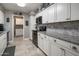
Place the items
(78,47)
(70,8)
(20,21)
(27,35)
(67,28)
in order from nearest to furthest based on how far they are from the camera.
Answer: (78,47) < (70,8) < (67,28) < (27,35) < (20,21)

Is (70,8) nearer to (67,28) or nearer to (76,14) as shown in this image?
(76,14)

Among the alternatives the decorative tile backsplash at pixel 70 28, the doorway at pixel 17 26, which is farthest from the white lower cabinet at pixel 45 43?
the doorway at pixel 17 26

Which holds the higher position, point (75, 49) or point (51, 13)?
point (51, 13)

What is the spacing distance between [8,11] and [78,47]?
229 inches

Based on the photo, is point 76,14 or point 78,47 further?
point 76,14

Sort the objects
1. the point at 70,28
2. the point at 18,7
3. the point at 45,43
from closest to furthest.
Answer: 1. the point at 70,28
2. the point at 45,43
3. the point at 18,7

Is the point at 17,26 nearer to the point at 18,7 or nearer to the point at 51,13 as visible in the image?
the point at 18,7

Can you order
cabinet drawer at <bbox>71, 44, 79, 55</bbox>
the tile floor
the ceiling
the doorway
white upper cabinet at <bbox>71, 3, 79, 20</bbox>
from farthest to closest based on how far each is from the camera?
the doorway → the ceiling → the tile floor → white upper cabinet at <bbox>71, 3, 79, 20</bbox> → cabinet drawer at <bbox>71, 44, 79, 55</bbox>

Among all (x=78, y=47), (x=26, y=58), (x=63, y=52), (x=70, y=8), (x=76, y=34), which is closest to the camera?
(x=26, y=58)

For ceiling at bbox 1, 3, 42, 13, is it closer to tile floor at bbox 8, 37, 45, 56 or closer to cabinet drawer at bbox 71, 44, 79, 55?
tile floor at bbox 8, 37, 45, 56

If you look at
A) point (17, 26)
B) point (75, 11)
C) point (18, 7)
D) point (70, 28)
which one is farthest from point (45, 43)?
point (17, 26)

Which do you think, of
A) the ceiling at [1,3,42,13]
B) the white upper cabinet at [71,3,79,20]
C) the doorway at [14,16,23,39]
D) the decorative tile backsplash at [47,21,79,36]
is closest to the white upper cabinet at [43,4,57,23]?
the decorative tile backsplash at [47,21,79,36]

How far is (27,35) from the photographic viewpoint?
22.6 ft

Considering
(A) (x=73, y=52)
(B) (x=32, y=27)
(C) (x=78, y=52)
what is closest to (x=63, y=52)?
(A) (x=73, y=52)
